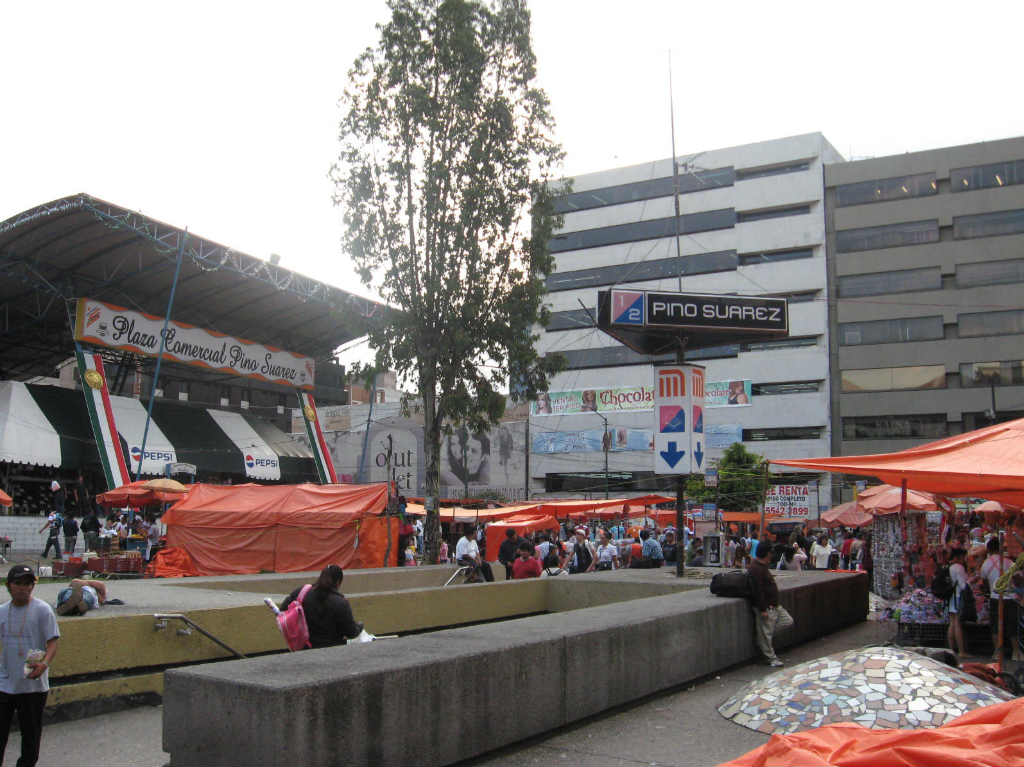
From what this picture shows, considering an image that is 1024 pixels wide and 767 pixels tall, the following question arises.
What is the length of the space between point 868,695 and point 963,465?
131 inches

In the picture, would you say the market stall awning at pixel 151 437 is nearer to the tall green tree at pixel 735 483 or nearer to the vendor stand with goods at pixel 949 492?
the tall green tree at pixel 735 483

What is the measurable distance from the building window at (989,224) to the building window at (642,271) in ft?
46.7

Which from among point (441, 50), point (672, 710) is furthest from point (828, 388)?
point (672, 710)

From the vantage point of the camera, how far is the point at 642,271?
213 feet

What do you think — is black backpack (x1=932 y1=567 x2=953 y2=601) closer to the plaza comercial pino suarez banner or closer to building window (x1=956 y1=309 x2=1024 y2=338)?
the plaza comercial pino suarez banner

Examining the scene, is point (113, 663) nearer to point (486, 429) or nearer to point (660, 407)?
point (660, 407)

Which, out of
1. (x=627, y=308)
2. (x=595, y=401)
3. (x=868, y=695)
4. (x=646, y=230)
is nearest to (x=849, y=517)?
(x=627, y=308)

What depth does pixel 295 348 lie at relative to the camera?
45.9 meters

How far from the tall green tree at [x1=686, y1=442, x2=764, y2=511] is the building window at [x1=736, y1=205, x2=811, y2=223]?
16.5 metres

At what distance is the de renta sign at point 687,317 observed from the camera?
37.9ft

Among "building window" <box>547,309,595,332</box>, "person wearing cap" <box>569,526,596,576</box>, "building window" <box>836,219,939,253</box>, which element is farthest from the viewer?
"building window" <box>547,309,595,332</box>

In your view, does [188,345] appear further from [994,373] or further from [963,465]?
[994,373]

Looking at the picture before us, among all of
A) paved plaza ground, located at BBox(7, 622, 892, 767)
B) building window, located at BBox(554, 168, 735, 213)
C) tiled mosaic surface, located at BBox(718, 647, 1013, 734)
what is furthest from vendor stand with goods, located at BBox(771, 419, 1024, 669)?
building window, located at BBox(554, 168, 735, 213)

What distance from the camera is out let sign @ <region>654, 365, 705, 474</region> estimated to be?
38.9 ft
